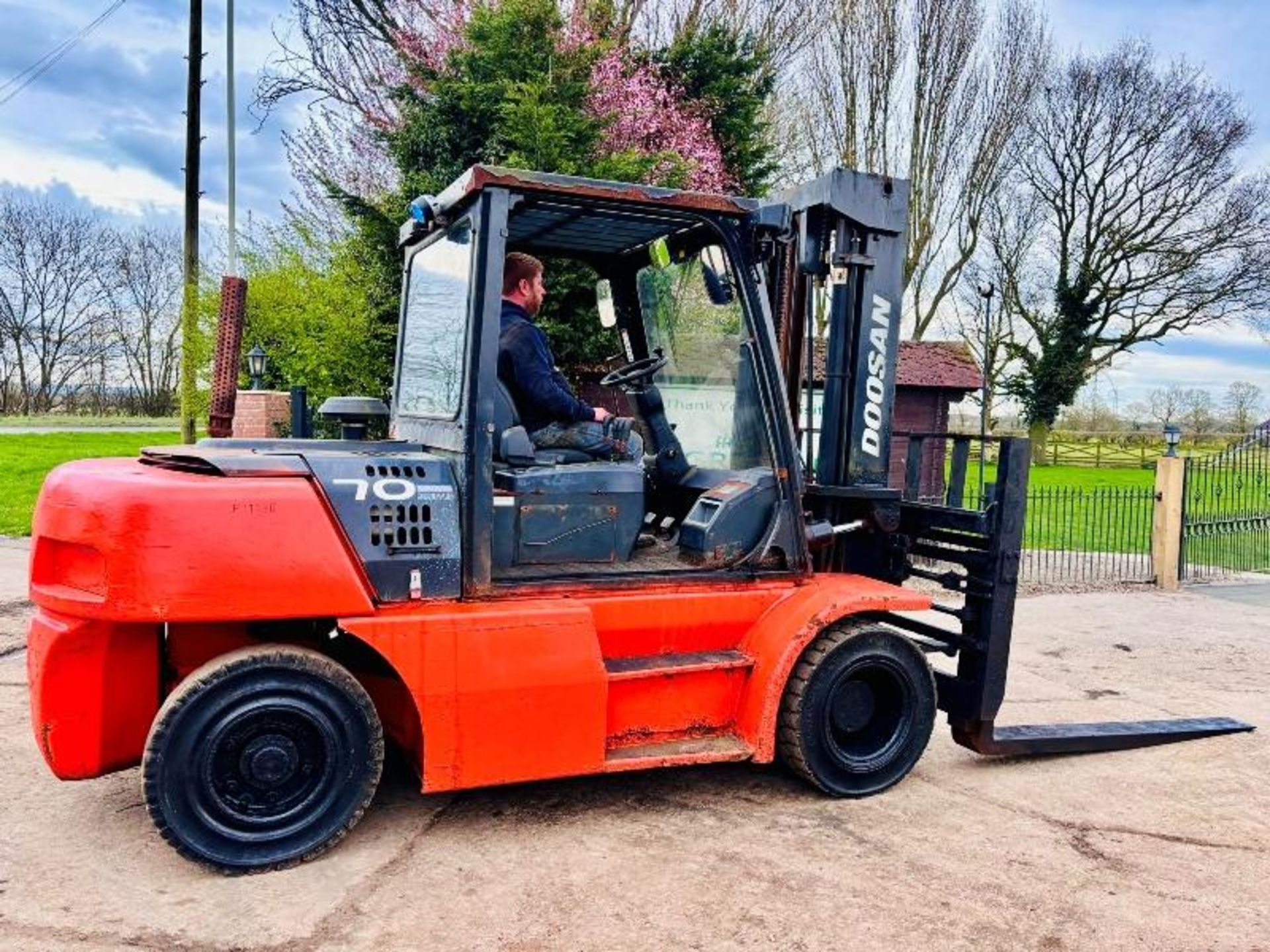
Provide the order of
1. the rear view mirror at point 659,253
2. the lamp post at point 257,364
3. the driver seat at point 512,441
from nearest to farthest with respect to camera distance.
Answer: the driver seat at point 512,441 → the rear view mirror at point 659,253 → the lamp post at point 257,364

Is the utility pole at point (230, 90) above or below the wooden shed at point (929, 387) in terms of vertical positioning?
above

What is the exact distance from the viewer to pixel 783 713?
4.64 metres

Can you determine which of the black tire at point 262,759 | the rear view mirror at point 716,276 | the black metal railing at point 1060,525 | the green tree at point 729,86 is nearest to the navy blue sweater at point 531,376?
the rear view mirror at point 716,276

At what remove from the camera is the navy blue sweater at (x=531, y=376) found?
440cm

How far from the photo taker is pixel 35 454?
21578mm

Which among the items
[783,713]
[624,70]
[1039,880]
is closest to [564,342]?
[624,70]

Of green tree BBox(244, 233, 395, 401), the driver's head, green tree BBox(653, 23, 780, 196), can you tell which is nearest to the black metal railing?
the driver's head

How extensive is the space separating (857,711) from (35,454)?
2168 centimetres

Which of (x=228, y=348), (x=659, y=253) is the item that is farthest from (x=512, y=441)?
(x=228, y=348)

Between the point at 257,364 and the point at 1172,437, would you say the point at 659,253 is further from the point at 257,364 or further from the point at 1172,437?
the point at 257,364

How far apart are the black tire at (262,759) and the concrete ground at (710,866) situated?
0.49 ft

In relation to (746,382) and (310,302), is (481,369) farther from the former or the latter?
(310,302)

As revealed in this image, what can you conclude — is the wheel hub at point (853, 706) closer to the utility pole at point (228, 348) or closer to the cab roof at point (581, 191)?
the cab roof at point (581, 191)

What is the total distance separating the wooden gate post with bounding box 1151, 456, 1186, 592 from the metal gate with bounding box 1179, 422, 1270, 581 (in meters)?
0.13
